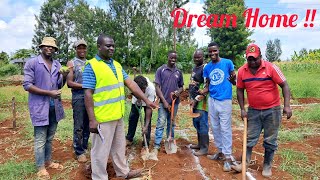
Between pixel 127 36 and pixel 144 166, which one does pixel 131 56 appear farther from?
pixel 144 166

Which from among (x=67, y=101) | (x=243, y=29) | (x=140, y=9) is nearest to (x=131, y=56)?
(x=140, y=9)

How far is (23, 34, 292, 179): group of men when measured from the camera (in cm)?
329

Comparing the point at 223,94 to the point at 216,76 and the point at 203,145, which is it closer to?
the point at 216,76

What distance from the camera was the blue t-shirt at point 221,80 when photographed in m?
4.16

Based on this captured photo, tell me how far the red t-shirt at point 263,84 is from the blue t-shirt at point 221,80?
266 millimetres

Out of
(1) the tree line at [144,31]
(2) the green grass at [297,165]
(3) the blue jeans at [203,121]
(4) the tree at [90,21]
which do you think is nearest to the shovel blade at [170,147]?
(3) the blue jeans at [203,121]

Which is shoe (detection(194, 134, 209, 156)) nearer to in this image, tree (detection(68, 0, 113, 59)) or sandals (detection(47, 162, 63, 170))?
sandals (detection(47, 162, 63, 170))

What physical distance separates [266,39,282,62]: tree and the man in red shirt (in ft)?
190

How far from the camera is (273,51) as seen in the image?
231 feet

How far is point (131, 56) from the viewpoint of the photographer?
32156mm

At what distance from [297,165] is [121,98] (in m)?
2.78

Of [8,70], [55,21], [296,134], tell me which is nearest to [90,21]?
[55,21]

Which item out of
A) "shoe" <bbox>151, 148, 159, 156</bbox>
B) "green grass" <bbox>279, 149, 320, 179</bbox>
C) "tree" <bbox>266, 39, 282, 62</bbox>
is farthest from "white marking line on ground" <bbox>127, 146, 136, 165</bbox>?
"tree" <bbox>266, 39, 282, 62</bbox>

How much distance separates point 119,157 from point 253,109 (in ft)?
6.18
